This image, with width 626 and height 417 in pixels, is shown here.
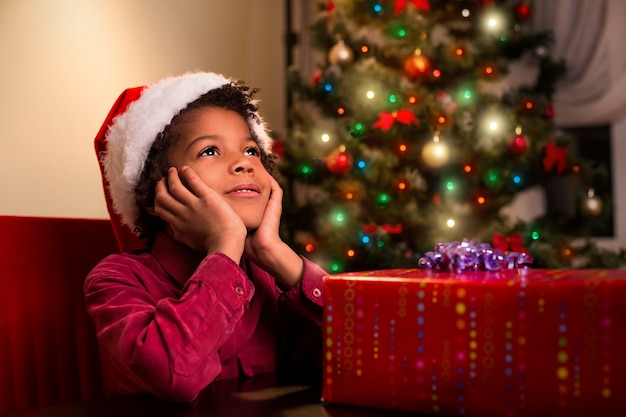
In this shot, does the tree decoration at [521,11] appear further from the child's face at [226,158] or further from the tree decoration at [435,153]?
the child's face at [226,158]

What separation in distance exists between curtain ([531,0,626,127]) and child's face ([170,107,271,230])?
2.78 m

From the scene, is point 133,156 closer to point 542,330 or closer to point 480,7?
point 542,330

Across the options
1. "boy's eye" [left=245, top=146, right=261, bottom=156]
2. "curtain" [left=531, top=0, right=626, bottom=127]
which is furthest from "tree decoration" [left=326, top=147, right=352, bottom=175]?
"boy's eye" [left=245, top=146, right=261, bottom=156]

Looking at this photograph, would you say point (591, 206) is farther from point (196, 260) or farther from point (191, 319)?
point (191, 319)

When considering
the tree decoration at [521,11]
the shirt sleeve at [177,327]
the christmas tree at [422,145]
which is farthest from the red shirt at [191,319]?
the tree decoration at [521,11]

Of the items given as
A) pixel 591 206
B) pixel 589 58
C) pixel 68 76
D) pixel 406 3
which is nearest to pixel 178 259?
pixel 68 76

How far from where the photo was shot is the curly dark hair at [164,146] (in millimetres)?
1076

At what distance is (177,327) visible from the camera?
2.49 feet

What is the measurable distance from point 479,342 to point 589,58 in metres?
3.23

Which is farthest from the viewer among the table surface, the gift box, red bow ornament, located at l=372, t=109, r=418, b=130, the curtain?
the curtain

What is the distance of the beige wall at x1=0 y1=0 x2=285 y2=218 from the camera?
197 centimetres

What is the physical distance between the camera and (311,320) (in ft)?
3.48

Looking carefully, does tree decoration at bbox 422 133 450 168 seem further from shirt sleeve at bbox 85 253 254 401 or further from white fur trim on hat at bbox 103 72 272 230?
shirt sleeve at bbox 85 253 254 401

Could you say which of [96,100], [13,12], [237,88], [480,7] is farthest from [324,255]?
[237,88]
